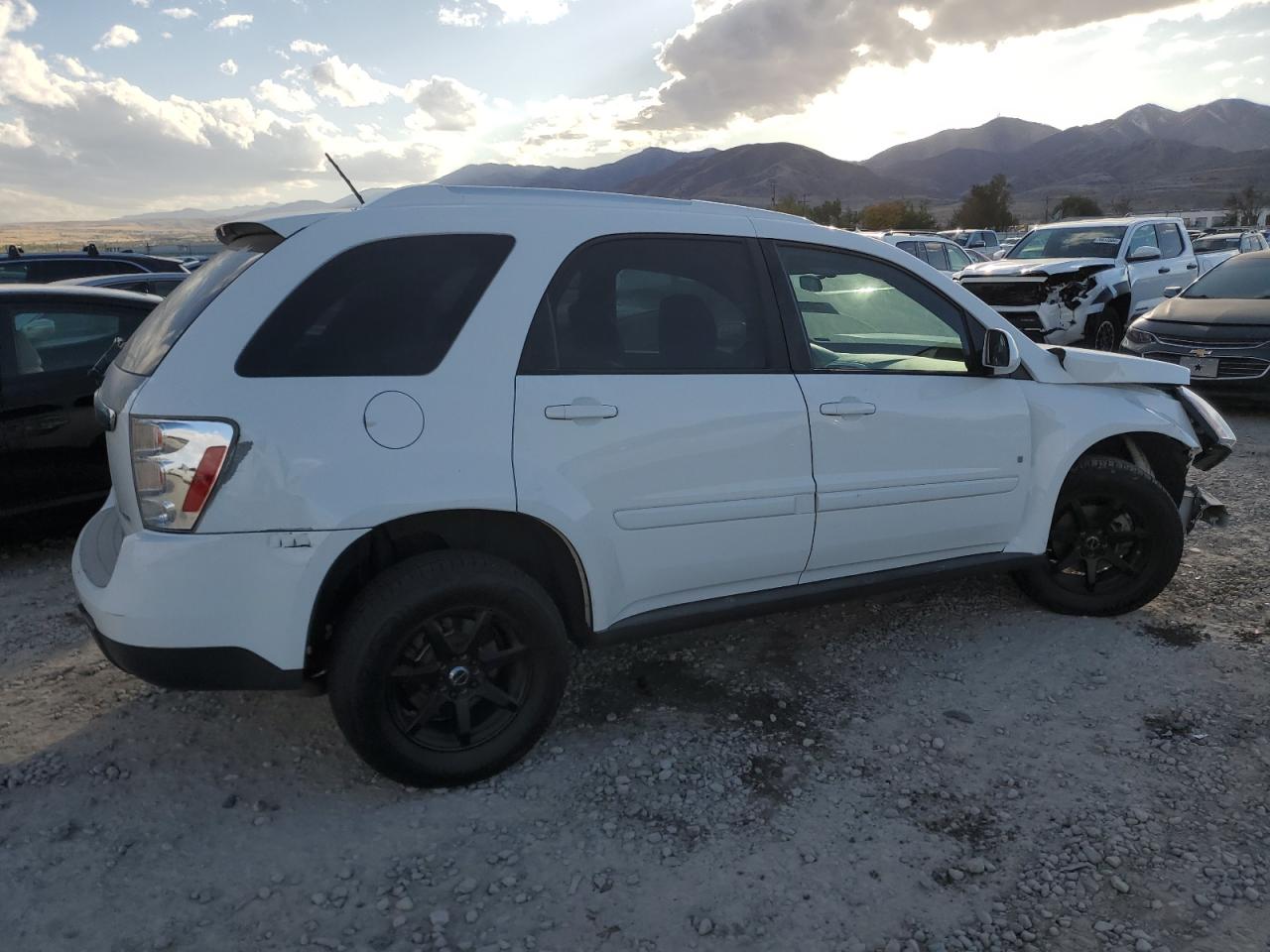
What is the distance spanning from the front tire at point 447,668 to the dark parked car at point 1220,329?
318 inches

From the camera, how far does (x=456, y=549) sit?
2859 millimetres

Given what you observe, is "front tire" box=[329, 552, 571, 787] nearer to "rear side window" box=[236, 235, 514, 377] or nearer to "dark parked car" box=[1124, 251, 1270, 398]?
"rear side window" box=[236, 235, 514, 377]

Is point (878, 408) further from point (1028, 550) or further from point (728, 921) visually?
point (728, 921)

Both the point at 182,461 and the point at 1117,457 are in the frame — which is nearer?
the point at 182,461

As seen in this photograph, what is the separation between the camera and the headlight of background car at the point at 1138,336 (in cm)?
905

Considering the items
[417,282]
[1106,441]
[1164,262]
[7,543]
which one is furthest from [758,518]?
[1164,262]

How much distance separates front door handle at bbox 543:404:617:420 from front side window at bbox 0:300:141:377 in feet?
12.1

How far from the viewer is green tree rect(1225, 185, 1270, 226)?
196 ft

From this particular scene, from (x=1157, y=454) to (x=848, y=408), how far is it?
2.00m

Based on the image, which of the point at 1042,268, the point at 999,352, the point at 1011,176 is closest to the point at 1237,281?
the point at 1042,268

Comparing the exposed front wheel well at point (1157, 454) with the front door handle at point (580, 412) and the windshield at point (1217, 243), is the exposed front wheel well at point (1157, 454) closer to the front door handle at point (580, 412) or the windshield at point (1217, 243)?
the front door handle at point (580, 412)

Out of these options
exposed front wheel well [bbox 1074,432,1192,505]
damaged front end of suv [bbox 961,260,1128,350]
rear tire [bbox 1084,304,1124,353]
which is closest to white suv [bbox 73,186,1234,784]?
exposed front wheel well [bbox 1074,432,1192,505]

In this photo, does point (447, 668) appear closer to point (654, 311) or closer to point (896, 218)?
point (654, 311)

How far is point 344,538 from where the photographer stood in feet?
8.54
